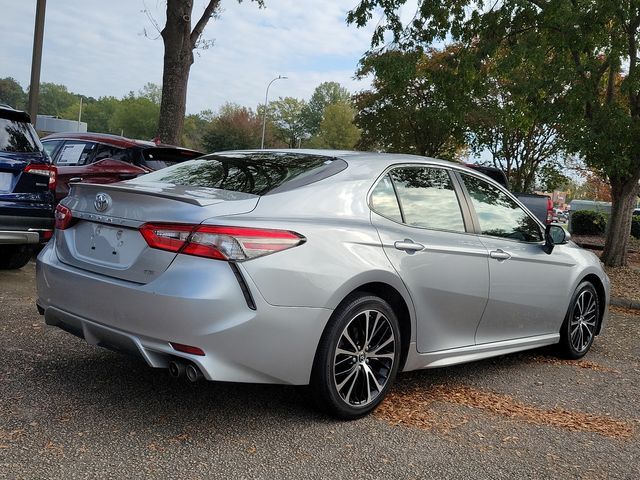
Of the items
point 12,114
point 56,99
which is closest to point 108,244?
point 12,114

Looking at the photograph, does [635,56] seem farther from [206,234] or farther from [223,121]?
[223,121]

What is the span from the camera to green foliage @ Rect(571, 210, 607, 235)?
25.0 m

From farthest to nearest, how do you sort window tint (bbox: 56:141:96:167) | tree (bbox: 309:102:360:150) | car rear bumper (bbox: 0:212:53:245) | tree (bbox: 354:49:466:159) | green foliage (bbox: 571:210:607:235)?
1. tree (bbox: 309:102:360:150)
2. tree (bbox: 354:49:466:159)
3. green foliage (bbox: 571:210:607:235)
4. window tint (bbox: 56:141:96:167)
5. car rear bumper (bbox: 0:212:53:245)

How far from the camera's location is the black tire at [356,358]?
3.41 m

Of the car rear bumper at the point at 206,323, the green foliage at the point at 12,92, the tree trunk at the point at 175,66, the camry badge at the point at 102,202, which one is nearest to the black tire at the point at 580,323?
the car rear bumper at the point at 206,323

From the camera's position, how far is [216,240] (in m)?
3.09

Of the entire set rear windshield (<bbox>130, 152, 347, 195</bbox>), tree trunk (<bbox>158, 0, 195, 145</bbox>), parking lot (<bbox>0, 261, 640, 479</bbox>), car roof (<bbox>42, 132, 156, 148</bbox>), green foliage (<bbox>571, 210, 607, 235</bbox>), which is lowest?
green foliage (<bbox>571, 210, 607, 235</bbox>)

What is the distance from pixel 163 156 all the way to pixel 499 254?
5459mm

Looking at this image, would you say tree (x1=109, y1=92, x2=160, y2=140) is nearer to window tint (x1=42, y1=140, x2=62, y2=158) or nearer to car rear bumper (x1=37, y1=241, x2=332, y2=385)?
window tint (x1=42, y1=140, x2=62, y2=158)

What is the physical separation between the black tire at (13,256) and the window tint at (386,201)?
5.11 m

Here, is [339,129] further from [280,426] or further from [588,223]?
[280,426]

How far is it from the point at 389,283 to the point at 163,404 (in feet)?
4.80

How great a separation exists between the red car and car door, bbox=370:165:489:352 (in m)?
4.81

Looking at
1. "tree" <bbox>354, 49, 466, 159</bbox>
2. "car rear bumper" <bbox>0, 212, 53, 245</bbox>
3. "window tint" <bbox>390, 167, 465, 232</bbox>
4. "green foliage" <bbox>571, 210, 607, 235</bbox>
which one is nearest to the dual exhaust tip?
"window tint" <bbox>390, 167, 465, 232</bbox>
